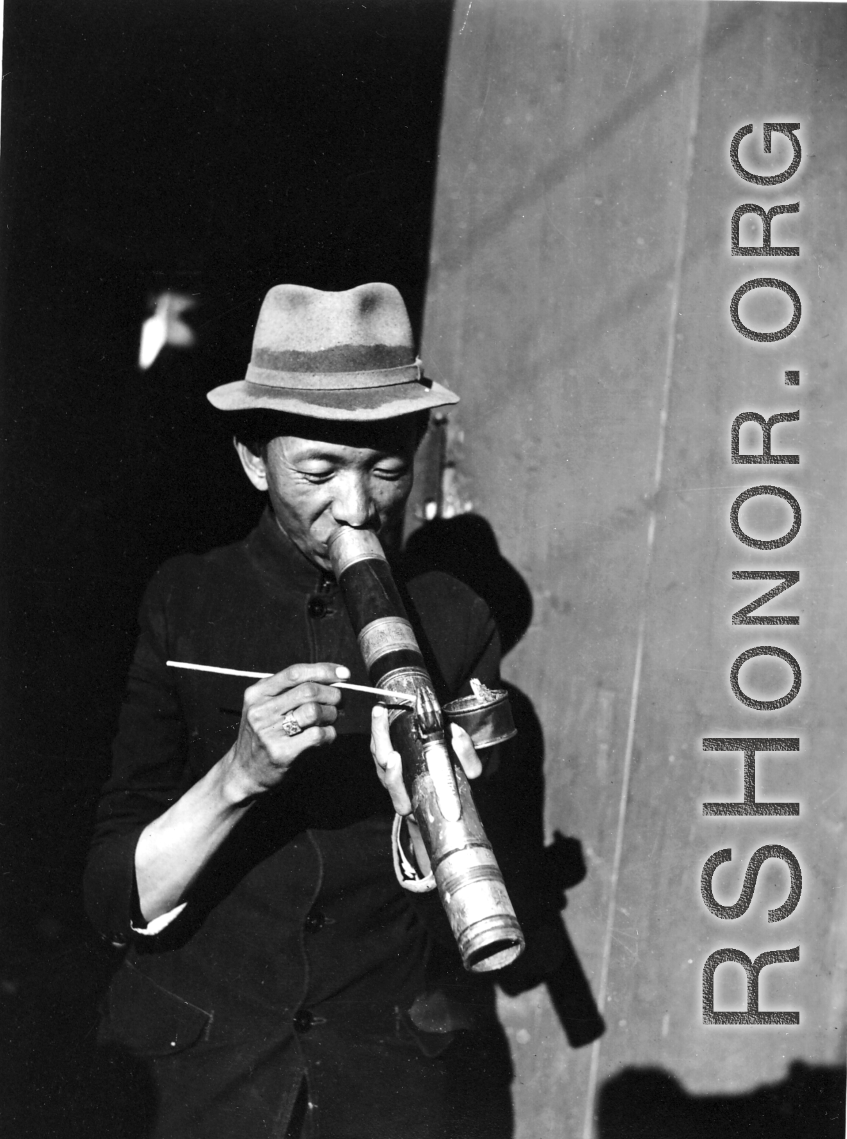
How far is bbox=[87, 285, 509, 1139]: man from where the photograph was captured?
8.98ft

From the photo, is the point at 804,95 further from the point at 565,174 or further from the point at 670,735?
the point at 670,735

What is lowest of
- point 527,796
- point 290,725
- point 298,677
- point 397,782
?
point 527,796

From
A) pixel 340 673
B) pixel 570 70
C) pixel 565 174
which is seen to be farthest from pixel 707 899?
pixel 570 70

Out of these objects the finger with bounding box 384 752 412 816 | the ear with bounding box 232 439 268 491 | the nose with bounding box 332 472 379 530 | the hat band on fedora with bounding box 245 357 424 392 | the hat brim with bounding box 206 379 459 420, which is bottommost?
the finger with bounding box 384 752 412 816

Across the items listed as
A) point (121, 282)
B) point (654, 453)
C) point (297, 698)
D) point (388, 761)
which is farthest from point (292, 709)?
point (121, 282)

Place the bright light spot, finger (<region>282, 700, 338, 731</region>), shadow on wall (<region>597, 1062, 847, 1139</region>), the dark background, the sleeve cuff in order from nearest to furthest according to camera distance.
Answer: finger (<region>282, 700, 338, 731</region>) → the sleeve cuff → the dark background → the bright light spot → shadow on wall (<region>597, 1062, 847, 1139</region>)

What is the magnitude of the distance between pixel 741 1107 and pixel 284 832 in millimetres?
1931

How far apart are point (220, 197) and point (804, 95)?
1.80 meters

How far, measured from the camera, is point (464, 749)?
244 cm

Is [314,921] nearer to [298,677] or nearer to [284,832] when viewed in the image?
[284,832]

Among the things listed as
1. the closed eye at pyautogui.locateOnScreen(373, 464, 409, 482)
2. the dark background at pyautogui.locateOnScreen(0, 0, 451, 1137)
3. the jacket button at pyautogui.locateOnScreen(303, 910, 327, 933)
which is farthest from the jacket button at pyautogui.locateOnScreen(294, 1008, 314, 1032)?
the closed eye at pyautogui.locateOnScreen(373, 464, 409, 482)

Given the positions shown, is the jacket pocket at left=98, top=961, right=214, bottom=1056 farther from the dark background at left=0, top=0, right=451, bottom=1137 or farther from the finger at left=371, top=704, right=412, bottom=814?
the finger at left=371, top=704, right=412, bottom=814

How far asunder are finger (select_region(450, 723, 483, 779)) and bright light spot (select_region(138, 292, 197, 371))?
178 centimetres

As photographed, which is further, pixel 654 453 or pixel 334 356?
pixel 654 453
